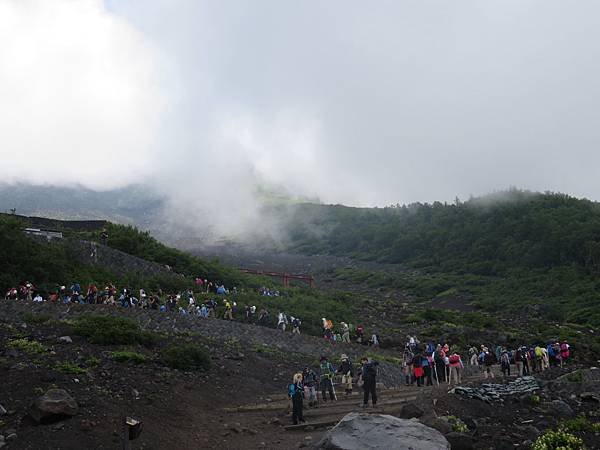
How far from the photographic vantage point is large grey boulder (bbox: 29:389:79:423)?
11.2 metres

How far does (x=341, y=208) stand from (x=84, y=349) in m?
167

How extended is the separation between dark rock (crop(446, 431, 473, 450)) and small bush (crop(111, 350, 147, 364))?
938 cm

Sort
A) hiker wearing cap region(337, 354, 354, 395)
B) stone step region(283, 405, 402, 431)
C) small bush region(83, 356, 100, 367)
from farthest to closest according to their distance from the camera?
hiker wearing cap region(337, 354, 354, 395), small bush region(83, 356, 100, 367), stone step region(283, 405, 402, 431)

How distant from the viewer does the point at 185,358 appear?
1830 cm

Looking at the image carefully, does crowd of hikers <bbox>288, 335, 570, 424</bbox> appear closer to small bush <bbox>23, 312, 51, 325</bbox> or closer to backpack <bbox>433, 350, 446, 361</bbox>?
backpack <bbox>433, 350, 446, 361</bbox>

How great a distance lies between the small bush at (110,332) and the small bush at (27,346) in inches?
83.1

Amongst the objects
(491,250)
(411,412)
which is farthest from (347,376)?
(491,250)

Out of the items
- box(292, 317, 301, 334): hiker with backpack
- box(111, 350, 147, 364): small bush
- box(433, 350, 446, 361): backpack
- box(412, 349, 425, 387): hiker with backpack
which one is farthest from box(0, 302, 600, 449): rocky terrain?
box(292, 317, 301, 334): hiker with backpack

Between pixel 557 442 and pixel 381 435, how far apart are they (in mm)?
3934

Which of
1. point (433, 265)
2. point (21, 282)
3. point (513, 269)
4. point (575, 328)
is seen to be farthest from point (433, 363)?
point (433, 265)

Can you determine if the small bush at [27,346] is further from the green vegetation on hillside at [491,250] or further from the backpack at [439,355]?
the green vegetation on hillside at [491,250]

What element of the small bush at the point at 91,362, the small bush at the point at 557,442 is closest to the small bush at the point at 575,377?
the small bush at the point at 557,442

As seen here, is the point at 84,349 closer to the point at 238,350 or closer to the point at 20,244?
the point at 238,350

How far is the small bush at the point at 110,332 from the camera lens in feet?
59.5
